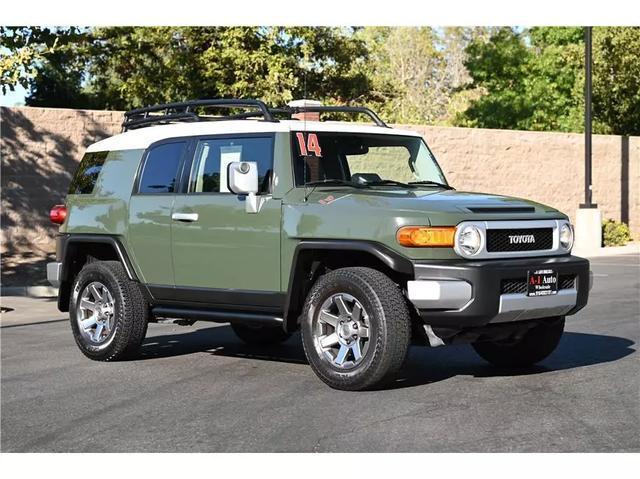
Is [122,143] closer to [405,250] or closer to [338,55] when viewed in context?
[405,250]

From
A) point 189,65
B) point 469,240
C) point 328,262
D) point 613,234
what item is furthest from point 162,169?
point 613,234

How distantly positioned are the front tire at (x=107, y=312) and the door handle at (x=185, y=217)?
32.7 inches

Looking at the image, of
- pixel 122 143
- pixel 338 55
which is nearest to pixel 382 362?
pixel 122 143

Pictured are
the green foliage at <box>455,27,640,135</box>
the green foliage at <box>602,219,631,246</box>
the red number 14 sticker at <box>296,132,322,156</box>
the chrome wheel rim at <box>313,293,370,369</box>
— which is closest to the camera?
the chrome wheel rim at <box>313,293,370,369</box>

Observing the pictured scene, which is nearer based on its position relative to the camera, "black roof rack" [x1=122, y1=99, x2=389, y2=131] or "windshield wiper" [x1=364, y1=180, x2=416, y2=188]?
"windshield wiper" [x1=364, y1=180, x2=416, y2=188]

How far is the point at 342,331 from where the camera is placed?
25.1 ft

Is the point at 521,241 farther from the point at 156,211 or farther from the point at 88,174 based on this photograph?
the point at 88,174

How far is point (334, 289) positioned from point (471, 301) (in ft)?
3.44

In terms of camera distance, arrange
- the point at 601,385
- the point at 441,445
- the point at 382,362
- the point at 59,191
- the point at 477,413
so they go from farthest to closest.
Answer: the point at 59,191 → the point at 601,385 → the point at 382,362 → the point at 477,413 → the point at 441,445

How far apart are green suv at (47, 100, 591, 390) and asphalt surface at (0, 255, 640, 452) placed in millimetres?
386

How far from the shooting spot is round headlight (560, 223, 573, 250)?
8086 millimetres

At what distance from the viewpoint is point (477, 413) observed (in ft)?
22.4

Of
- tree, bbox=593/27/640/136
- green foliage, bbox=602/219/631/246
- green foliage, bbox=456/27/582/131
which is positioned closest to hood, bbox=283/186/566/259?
green foliage, bbox=602/219/631/246

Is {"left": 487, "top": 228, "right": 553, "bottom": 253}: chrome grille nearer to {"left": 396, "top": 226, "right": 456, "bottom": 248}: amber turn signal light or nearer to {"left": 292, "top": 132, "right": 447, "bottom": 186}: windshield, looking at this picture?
{"left": 396, "top": 226, "right": 456, "bottom": 248}: amber turn signal light
